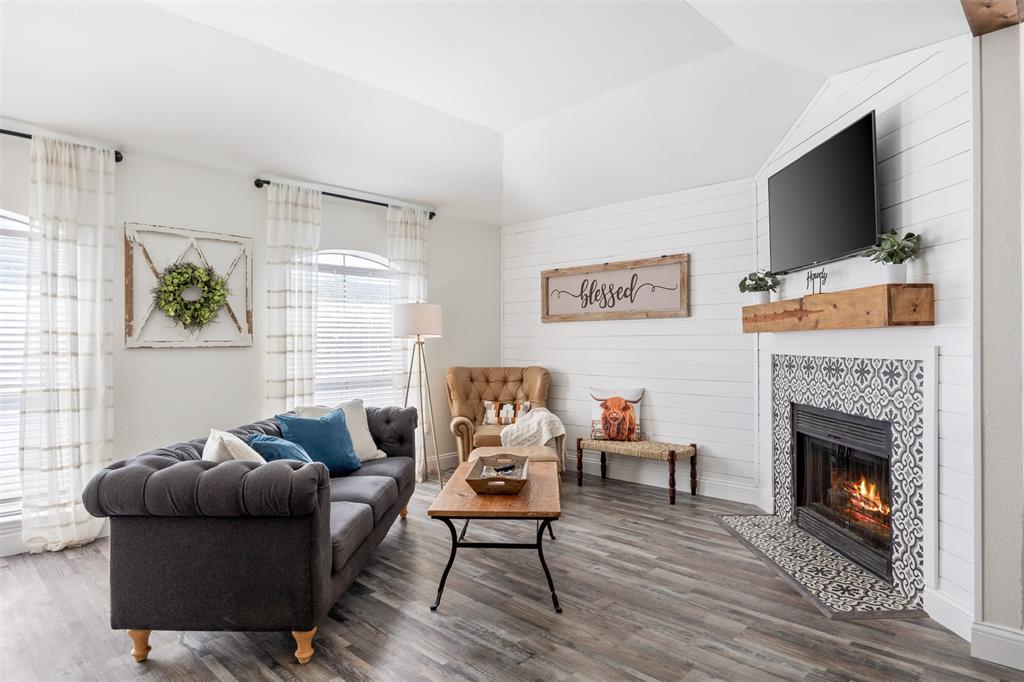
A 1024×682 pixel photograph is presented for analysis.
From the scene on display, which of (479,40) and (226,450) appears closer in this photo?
(226,450)

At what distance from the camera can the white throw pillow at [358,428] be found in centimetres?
378

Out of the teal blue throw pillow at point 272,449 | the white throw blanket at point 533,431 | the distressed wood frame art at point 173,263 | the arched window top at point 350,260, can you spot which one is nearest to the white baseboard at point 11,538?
the distressed wood frame art at point 173,263

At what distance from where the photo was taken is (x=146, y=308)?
3.79 metres

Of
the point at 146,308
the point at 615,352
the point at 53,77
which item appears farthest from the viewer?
the point at 615,352

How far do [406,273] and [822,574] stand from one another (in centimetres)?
407

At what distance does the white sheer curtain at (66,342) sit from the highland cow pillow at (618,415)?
3.72 meters

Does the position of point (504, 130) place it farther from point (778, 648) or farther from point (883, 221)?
point (778, 648)

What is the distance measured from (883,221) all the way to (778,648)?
2190 mm

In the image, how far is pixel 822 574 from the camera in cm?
297

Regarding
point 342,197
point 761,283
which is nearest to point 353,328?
point 342,197

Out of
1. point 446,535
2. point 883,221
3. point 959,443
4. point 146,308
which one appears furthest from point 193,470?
point 883,221

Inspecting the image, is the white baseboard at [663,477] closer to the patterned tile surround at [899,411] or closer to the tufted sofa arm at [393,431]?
the patterned tile surround at [899,411]

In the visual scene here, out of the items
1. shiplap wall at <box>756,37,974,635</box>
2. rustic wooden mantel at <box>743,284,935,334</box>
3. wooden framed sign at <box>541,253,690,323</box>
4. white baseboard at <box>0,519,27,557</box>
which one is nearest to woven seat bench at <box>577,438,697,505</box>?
wooden framed sign at <box>541,253,690,323</box>

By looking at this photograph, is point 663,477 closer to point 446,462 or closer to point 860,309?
point 446,462
